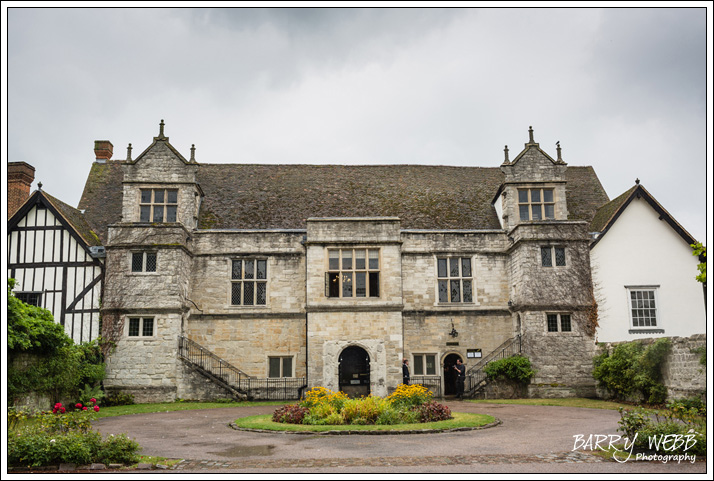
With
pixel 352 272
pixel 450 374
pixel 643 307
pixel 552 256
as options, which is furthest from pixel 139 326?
pixel 643 307

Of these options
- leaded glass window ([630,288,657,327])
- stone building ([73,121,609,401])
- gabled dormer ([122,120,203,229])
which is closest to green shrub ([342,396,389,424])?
stone building ([73,121,609,401])

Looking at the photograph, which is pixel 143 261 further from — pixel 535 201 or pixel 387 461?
pixel 387 461

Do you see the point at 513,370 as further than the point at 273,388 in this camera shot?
No

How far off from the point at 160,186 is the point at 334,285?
8485 millimetres

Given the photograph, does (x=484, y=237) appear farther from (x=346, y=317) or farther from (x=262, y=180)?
(x=262, y=180)

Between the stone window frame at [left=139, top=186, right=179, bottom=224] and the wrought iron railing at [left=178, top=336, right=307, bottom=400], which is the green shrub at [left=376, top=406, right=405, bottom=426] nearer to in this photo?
the wrought iron railing at [left=178, top=336, right=307, bottom=400]

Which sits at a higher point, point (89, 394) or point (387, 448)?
point (89, 394)

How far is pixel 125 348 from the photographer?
22562 mm

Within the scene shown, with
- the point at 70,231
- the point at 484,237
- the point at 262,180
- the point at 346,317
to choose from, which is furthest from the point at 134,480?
the point at 262,180

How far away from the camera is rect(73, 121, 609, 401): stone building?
74.9ft

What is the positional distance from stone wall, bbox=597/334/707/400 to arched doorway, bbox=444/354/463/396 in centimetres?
852

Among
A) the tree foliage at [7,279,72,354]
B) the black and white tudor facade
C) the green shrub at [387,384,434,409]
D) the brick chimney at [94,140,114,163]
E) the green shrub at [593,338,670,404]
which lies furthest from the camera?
the brick chimney at [94,140,114,163]

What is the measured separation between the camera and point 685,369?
17.2 meters

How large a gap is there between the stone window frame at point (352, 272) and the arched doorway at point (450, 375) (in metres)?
4.24
